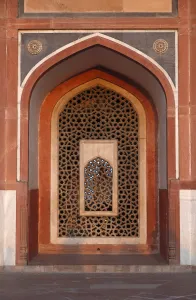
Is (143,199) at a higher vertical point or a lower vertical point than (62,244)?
higher

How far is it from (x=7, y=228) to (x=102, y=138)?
1.76 meters

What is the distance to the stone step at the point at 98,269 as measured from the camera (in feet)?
21.6

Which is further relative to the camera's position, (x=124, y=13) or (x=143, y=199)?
(x=143, y=199)

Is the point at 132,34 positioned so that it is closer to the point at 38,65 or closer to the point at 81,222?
the point at 38,65

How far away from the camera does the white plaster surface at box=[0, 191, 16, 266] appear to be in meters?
6.61

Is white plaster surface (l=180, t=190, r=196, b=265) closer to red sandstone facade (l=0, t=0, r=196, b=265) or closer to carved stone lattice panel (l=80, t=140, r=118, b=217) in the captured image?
red sandstone facade (l=0, t=0, r=196, b=265)

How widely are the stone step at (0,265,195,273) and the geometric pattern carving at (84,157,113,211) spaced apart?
1.05 metres

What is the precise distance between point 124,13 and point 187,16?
737 mm

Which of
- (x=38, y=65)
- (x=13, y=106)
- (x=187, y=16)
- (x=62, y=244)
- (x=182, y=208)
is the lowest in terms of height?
(x=62, y=244)

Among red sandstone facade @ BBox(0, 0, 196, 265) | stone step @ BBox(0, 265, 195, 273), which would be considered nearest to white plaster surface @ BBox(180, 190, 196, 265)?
red sandstone facade @ BBox(0, 0, 196, 265)

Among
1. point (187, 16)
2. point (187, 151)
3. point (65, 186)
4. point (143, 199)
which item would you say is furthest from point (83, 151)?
point (187, 16)

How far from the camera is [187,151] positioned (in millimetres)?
6695

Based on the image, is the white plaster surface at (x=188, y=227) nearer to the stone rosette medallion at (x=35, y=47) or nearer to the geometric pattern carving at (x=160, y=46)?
the geometric pattern carving at (x=160, y=46)

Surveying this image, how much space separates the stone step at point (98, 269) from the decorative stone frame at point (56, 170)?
0.83 metres
